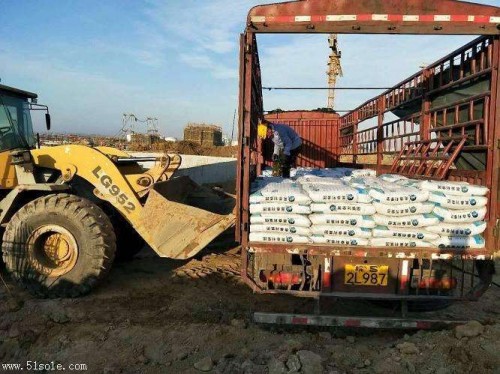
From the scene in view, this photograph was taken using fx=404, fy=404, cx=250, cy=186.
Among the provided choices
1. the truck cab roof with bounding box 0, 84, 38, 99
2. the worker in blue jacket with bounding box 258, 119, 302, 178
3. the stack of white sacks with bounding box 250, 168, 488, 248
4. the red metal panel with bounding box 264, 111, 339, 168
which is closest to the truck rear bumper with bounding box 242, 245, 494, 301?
the stack of white sacks with bounding box 250, 168, 488, 248

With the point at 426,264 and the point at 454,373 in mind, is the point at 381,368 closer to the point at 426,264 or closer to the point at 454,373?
the point at 454,373

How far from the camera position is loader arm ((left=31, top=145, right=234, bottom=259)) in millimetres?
4793

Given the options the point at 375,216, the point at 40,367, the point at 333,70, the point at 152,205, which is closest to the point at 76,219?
the point at 152,205

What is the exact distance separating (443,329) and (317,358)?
4.72 feet

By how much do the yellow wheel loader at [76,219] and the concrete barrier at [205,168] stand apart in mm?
8958

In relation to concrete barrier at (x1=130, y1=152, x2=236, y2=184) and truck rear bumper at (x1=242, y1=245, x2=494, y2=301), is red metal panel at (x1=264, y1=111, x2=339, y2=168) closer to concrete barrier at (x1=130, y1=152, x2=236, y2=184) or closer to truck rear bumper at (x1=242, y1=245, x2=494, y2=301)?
concrete barrier at (x1=130, y1=152, x2=236, y2=184)

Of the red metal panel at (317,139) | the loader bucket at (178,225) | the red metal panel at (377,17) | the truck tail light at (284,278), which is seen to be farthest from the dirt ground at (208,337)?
the red metal panel at (317,139)

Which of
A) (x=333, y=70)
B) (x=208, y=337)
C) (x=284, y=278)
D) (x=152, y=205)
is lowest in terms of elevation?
(x=208, y=337)

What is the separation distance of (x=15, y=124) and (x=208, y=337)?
14.8 feet

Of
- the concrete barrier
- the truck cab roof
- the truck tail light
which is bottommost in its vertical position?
the truck tail light

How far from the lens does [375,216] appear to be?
3.92 meters

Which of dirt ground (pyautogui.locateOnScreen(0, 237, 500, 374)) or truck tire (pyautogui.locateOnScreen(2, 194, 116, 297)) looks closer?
dirt ground (pyautogui.locateOnScreen(0, 237, 500, 374))

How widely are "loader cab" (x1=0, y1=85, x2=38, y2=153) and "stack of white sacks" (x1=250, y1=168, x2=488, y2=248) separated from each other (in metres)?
4.17

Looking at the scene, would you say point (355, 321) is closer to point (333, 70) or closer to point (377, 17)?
point (377, 17)
